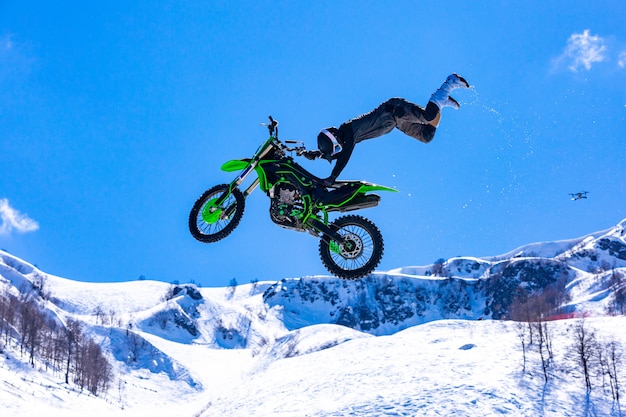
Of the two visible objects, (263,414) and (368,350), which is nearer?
(263,414)

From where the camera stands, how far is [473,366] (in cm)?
8944

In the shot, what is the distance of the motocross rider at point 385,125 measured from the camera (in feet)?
41.0

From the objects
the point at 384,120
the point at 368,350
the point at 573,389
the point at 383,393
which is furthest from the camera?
the point at 368,350

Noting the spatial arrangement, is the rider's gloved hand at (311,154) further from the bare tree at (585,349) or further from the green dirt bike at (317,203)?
the bare tree at (585,349)

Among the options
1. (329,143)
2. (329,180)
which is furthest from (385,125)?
(329,180)

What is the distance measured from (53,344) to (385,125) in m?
143

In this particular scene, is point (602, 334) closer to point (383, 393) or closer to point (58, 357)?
point (383, 393)

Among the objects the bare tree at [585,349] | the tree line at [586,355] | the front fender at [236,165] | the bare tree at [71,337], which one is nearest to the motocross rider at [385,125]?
the front fender at [236,165]

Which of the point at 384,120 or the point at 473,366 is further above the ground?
the point at 384,120

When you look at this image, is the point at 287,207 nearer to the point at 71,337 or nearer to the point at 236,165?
the point at 236,165

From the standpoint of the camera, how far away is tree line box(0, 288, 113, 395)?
12962 cm

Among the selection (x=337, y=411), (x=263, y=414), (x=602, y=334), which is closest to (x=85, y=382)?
(x=263, y=414)

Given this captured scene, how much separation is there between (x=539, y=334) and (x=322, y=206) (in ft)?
298

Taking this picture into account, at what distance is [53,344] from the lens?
14012 centimetres
